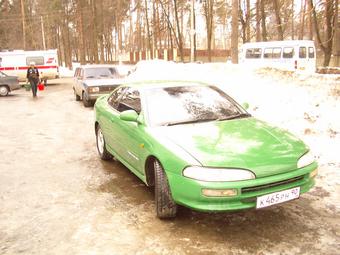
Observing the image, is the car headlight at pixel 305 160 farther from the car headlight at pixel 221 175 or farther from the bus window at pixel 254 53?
the bus window at pixel 254 53

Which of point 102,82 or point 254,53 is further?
point 254,53

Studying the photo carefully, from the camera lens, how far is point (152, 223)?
4.14 metres

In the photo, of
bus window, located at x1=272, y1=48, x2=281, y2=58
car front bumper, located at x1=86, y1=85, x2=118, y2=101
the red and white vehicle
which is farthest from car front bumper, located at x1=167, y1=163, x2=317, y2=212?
the red and white vehicle

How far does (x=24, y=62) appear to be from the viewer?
26.2m

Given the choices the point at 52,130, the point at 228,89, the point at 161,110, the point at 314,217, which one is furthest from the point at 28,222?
the point at 228,89

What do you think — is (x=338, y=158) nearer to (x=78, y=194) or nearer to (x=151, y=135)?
(x=151, y=135)

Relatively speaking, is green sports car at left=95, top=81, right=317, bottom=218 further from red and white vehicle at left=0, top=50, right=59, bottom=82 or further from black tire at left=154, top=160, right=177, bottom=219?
red and white vehicle at left=0, top=50, right=59, bottom=82

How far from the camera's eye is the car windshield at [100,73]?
48.7ft

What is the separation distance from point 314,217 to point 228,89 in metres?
9.70

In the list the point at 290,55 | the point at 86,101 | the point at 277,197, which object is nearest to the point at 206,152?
the point at 277,197

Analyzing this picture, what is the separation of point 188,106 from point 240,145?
121cm

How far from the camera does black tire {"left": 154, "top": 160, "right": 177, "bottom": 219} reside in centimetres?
405

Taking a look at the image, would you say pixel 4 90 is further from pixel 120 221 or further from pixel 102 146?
pixel 120 221

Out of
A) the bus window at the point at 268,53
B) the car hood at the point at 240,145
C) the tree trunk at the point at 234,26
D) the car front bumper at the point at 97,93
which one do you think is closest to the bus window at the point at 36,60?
the tree trunk at the point at 234,26
